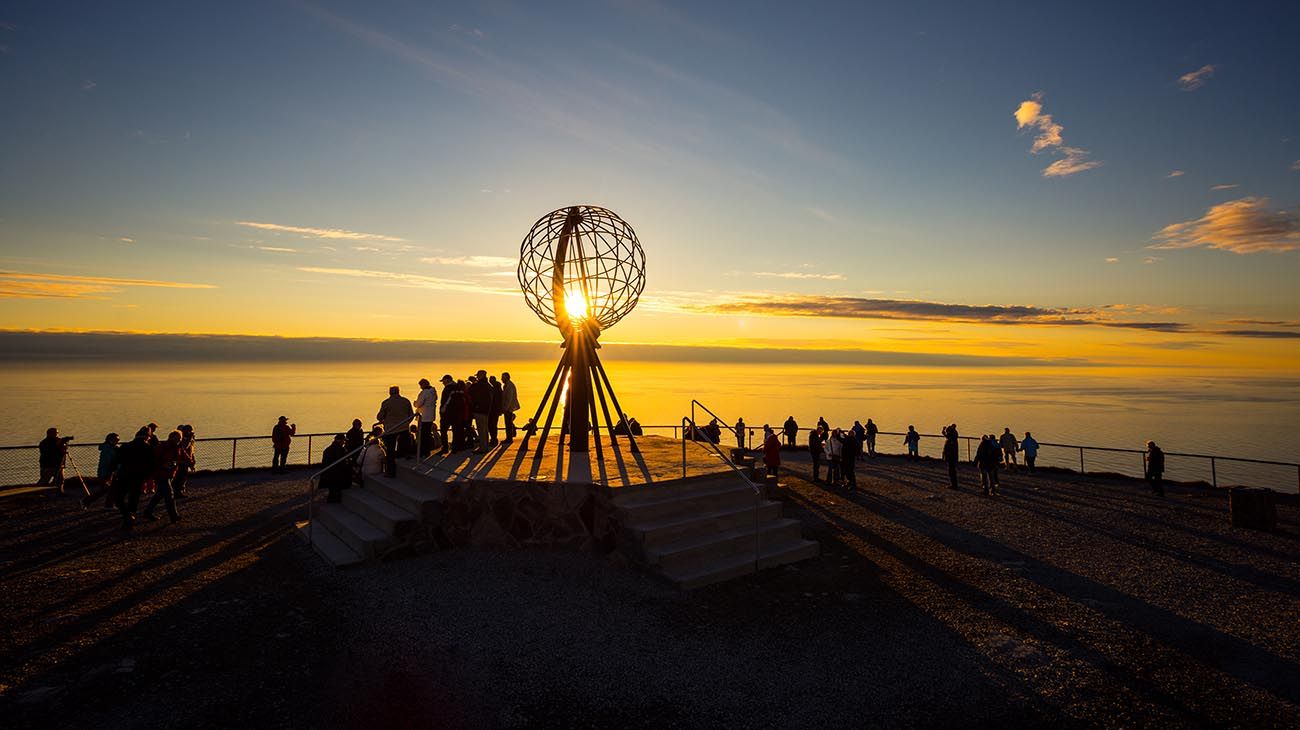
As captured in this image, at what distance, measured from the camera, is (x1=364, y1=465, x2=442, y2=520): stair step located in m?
10.4

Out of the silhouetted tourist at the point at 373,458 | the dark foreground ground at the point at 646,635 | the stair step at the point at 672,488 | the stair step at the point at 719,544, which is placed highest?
the silhouetted tourist at the point at 373,458

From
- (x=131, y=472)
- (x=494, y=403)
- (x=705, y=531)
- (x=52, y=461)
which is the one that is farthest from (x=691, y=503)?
(x=52, y=461)

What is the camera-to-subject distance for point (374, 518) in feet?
35.9

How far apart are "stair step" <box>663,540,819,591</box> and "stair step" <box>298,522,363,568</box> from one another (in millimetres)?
5322

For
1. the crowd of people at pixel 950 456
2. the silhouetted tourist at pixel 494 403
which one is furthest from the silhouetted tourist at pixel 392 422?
the crowd of people at pixel 950 456

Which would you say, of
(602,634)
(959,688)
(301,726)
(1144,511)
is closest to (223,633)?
(301,726)

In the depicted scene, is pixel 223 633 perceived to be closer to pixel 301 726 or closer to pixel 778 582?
pixel 301 726

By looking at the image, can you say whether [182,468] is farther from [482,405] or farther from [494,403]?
[494,403]

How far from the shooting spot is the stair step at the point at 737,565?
8.83 meters

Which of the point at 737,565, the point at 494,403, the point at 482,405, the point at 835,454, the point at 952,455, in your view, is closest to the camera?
the point at 737,565

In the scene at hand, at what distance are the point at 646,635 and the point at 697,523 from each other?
2993mm

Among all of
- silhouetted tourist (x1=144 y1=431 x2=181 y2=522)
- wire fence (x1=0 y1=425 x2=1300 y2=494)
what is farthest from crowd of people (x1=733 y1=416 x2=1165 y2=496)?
wire fence (x1=0 y1=425 x2=1300 y2=494)

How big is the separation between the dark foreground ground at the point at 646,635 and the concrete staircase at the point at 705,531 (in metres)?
0.38

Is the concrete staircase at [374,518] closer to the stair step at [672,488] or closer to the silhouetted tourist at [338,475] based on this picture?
the silhouetted tourist at [338,475]
